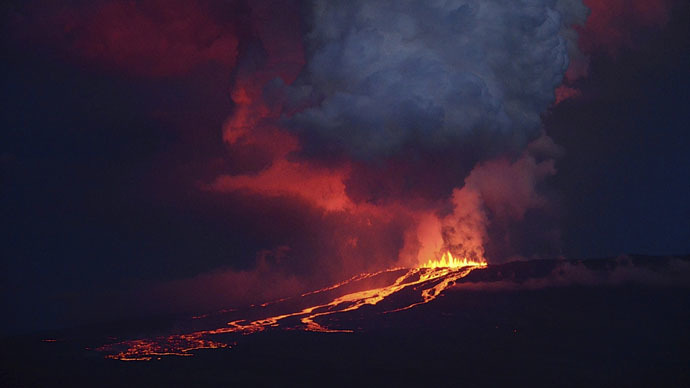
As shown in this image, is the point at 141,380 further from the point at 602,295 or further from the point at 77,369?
the point at 602,295

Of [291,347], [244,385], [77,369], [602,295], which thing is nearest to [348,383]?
[244,385]

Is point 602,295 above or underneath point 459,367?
above

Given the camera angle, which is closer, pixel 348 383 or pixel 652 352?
pixel 348 383

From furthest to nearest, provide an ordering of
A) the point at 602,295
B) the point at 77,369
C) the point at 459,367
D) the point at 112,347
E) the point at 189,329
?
the point at 602,295
the point at 189,329
the point at 112,347
the point at 77,369
the point at 459,367
